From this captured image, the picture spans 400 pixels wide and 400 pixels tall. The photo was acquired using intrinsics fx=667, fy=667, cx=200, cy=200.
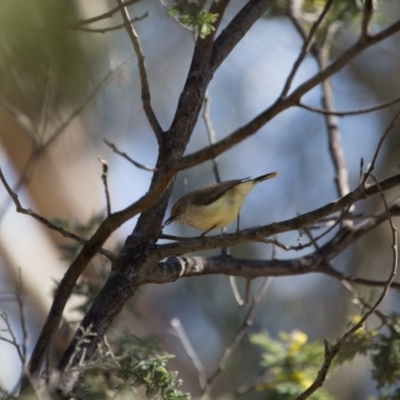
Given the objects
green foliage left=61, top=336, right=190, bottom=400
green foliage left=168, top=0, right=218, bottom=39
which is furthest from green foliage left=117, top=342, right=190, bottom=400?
green foliage left=168, top=0, right=218, bottom=39

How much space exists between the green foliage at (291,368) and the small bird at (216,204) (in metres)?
0.63

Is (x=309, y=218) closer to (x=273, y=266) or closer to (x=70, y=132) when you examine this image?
(x=273, y=266)

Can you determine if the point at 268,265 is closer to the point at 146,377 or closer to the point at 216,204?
the point at 216,204

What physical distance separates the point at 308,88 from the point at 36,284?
154 inches

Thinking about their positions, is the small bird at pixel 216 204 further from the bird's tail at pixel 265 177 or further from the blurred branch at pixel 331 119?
the blurred branch at pixel 331 119

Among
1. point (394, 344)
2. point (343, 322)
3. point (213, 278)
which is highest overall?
point (213, 278)

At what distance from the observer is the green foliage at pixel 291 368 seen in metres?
3.26

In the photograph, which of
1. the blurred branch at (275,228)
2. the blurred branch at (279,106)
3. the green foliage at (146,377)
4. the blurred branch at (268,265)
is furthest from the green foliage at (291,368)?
the blurred branch at (279,106)

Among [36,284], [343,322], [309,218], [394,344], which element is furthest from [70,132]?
[309,218]

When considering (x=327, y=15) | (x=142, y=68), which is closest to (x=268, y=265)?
(x=142, y=68)

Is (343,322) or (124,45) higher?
(343,322)

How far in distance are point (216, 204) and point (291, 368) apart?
0.91 meters

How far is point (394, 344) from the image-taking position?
9.47 feet

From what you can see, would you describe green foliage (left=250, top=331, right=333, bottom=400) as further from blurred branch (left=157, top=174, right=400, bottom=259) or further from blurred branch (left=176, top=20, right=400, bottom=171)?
blurred branch (left=176, top=20, right=400, bottom=171)
